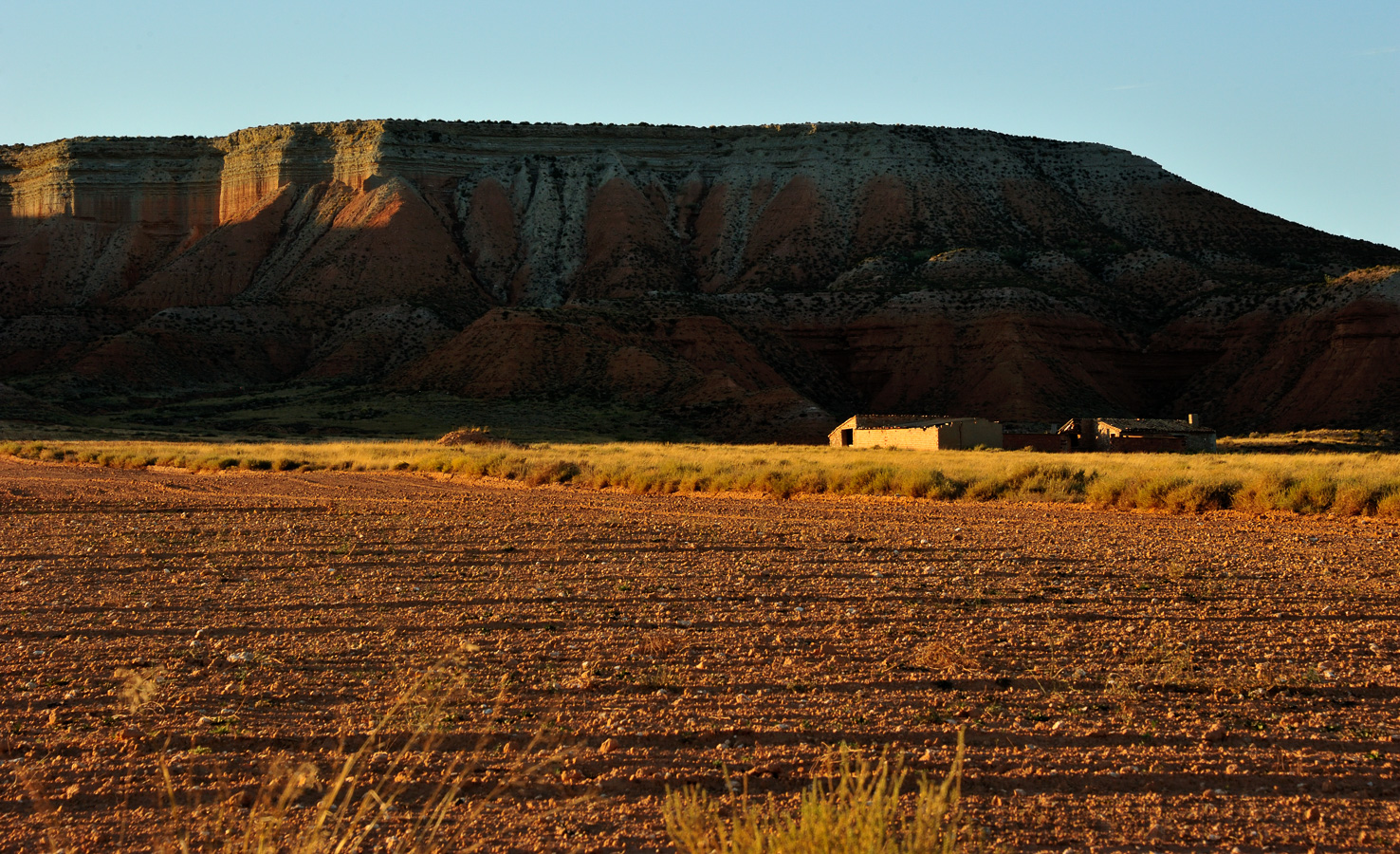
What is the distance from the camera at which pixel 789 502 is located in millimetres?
22562

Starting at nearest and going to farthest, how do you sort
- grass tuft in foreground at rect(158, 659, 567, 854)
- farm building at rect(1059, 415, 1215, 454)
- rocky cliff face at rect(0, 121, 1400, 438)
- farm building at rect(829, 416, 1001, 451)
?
grass tuft in foreground at rect(158, 659, 567, 854), farm building at rect(829, 416, 1001, 451), farm building at rect(1059, 415, 1215, 454), rocky cliff face at rect(0, 121, 1400, 438)

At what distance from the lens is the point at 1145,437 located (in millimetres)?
47656

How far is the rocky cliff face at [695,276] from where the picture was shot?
71.8 m

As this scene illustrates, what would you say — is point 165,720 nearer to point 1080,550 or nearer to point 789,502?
point 1080,550

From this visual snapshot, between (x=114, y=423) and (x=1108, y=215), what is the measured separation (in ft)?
236

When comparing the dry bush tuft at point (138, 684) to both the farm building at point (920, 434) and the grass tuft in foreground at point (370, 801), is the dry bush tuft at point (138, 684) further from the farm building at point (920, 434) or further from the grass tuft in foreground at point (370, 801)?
the farm building at point (920, 434)

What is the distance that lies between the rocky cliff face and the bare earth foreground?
45564 mm

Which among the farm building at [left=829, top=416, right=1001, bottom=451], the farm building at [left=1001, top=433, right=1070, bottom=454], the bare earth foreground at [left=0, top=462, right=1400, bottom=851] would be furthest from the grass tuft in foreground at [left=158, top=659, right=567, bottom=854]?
the farm building at [left=1001, top=433, right=1070, bottom=454]

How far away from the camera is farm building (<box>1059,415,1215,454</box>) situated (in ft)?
155

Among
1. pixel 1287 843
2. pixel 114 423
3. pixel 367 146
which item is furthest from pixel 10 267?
pixel 1287 843

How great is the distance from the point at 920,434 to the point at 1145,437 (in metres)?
9.72

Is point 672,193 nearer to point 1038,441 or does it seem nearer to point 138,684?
point 1038,441

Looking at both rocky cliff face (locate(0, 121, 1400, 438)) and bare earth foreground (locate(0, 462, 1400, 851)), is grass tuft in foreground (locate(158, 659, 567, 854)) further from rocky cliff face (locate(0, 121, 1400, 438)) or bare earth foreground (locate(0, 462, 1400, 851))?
rocky cliff face (locate(0, 121, 1400, 438))

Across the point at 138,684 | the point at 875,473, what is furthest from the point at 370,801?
the point at 875,473
